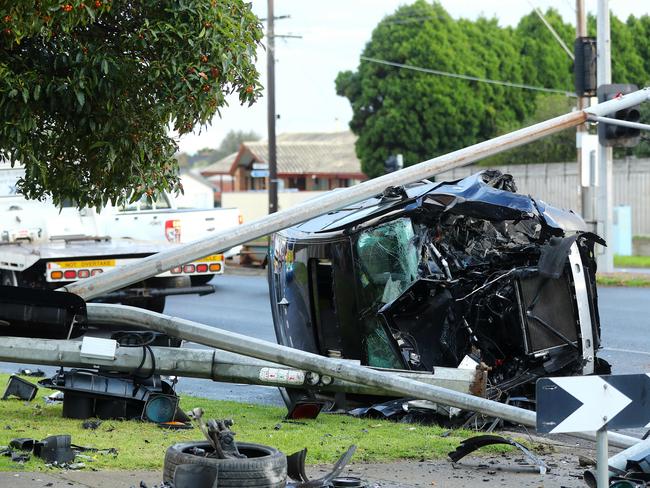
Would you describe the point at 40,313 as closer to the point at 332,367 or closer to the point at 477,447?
the point at 332,367

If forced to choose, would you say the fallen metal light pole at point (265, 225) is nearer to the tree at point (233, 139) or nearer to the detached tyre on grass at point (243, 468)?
the detached tyre on grass at point (243, 468)

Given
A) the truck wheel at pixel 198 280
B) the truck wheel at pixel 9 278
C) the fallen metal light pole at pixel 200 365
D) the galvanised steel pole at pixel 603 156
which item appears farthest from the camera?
the galvanised steel pole at pixel 603 156

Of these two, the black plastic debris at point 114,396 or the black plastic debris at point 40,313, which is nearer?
the black plastic debris at point 40,313

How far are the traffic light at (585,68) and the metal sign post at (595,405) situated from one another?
55.2 feet

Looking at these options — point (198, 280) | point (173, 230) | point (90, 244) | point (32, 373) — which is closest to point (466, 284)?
point (32, 373)

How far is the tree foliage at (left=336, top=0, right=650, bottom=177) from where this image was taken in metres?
54.2

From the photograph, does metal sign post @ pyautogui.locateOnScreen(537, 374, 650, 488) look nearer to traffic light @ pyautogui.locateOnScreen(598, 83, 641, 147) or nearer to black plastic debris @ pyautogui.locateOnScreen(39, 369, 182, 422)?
black plastic debris @ pyautogui.locateOnScreen(39, 369, 182, 422)

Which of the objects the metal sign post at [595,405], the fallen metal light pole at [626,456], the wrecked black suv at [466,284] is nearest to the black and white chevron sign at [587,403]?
the metal sign post at [595,405]

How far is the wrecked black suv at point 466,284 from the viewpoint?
914cm

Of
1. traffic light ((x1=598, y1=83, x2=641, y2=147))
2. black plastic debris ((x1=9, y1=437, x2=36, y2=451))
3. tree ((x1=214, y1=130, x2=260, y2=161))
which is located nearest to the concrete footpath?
black plastic debris ((x1=9, y1=437, x2=36, y2=451))

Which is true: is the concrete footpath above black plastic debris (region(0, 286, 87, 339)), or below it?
below

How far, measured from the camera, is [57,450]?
285 inches

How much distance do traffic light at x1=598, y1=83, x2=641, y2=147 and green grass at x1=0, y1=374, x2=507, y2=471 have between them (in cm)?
368

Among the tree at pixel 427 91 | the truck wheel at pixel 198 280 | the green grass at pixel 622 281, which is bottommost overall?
the green grass at pixel 622 281
